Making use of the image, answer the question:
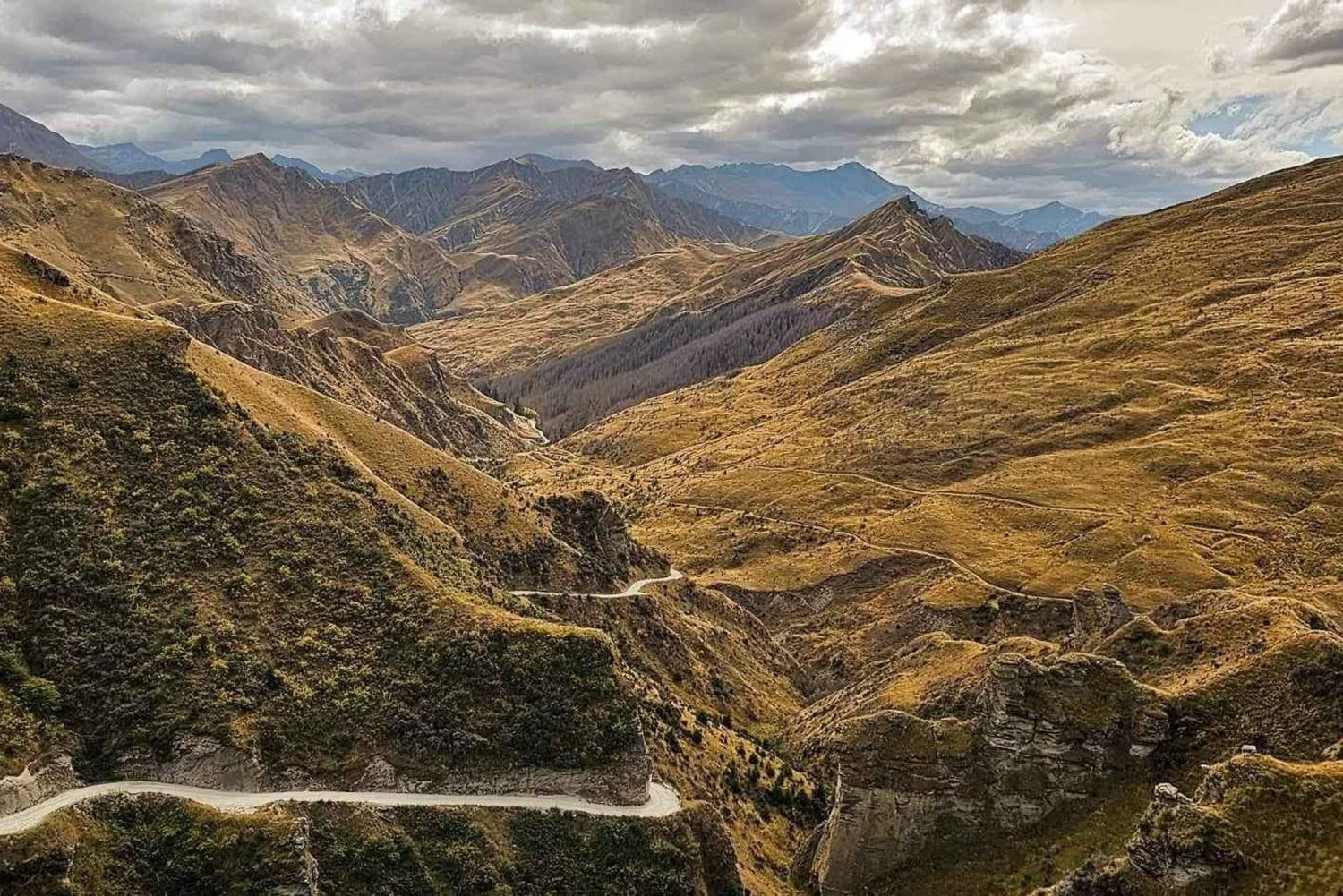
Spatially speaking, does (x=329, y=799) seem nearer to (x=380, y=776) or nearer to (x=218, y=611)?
(x=380, y=776)

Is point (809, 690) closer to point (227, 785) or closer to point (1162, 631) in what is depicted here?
point (1162, 631)

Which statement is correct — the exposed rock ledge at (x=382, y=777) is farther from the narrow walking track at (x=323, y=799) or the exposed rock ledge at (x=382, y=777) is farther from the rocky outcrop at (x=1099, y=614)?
the rocky outcrop at (x=1099, y=614)

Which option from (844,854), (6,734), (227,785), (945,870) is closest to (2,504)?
(6,734)

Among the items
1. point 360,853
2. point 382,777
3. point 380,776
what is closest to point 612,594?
point 382,777

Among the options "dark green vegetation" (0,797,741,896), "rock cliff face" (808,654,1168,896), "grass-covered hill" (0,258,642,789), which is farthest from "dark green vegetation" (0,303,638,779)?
"rock cliff face" (808,654,1168,896)

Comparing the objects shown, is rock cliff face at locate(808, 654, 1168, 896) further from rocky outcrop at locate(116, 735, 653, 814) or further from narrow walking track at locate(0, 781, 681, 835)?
rocky outcrop at locate(116, 735, 653, 814)

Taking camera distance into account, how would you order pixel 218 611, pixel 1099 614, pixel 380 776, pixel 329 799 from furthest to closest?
1. pixel 1099 614
2. pixel 218 611
3. pixel 380 776
4. pixel 329 799

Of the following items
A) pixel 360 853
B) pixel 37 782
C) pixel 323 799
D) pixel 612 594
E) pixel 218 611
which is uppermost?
pixel 218 611
